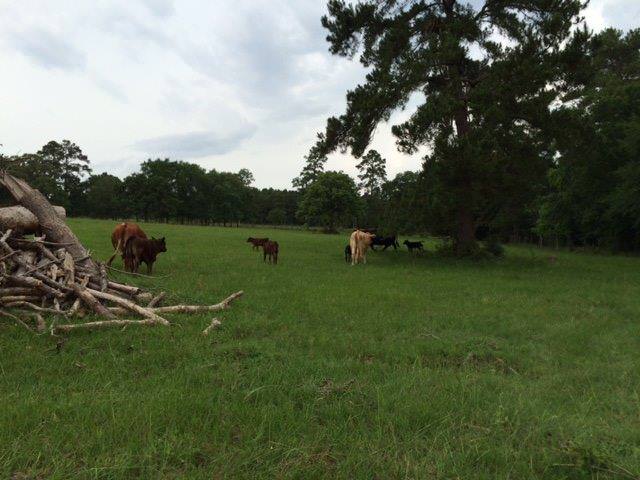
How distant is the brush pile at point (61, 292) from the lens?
615 cm

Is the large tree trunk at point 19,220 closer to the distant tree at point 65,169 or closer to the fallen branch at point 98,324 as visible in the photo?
the fallen branch at point 98,324

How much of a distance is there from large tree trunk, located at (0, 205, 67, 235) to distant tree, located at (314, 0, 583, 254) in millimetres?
12957

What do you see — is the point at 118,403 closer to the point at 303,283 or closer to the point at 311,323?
the point at 311,323

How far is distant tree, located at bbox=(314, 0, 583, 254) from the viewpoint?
15906 mm

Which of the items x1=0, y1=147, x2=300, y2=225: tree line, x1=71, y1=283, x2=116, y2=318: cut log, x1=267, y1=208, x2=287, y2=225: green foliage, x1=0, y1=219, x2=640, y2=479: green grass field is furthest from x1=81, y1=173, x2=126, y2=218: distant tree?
x1=0, y1=219, x2=640, y2=479: green grass field

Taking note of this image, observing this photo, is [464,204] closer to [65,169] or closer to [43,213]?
[43,213]

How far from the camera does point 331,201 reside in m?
66.1

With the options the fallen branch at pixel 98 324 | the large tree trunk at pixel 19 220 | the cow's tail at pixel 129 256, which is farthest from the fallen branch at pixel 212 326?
the cow's tail at pixel 129 256

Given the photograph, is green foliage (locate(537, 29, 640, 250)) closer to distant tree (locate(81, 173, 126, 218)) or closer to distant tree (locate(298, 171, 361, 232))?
distant tree (locate(298, 171, 361, 232))

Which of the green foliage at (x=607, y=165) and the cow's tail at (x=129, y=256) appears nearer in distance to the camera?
the cow's tail at (x=129, y=256)

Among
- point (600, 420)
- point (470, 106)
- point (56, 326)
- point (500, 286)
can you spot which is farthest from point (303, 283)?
point (470, 106)

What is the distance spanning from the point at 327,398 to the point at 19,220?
7.75 m

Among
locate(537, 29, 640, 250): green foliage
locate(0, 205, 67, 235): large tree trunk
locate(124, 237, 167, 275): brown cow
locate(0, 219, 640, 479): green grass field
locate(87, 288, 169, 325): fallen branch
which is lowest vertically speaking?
locate(0, 219, 640, 479): green grass field

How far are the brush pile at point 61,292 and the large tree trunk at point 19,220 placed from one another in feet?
0.32
